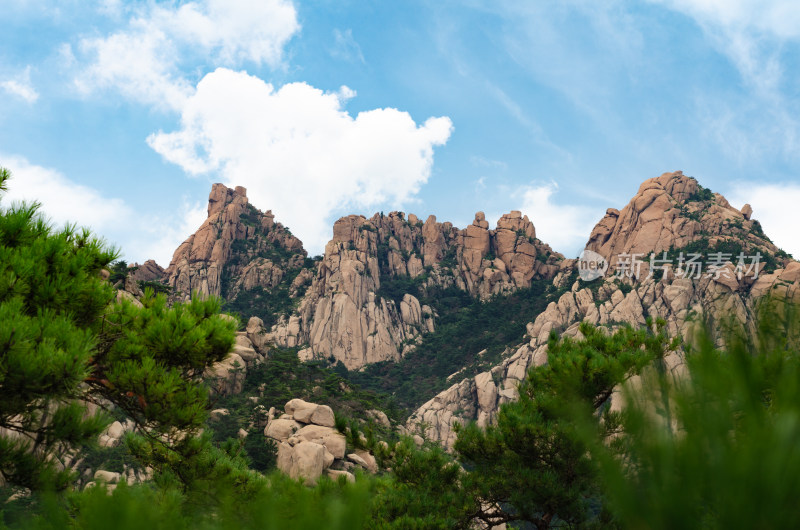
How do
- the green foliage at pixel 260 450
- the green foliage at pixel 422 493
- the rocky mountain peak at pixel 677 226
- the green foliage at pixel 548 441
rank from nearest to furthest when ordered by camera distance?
the green foliage at pixel 548 441 → the green foliage at pixel 422 493 → the green foliage at pixel 260 450 → the rocky mountain peak at pixel 677 226

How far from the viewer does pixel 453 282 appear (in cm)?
7706

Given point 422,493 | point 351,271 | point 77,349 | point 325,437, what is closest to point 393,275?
point 351,271

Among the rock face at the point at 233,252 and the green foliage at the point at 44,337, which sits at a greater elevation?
the rock face at the point at 233,252

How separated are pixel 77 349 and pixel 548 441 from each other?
6.98 m

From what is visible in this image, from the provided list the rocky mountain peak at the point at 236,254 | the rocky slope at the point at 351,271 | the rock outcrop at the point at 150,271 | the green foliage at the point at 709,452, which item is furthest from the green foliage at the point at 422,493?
the rock outcrop at the point at 150,271

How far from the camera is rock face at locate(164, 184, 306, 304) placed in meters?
70.0

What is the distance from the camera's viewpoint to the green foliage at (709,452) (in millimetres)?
927

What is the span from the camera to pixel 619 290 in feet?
175

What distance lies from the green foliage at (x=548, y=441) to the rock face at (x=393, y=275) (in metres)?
53.5

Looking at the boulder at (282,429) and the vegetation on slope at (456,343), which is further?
the vegetation on slope at (456,343)

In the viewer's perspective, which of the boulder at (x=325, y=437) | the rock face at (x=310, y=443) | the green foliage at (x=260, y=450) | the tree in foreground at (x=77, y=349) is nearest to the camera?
the tree in foreground at (x=77, y=349)

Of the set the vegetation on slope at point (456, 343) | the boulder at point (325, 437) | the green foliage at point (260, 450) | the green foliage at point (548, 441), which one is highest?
the vegetation on slope at point (456, 343)

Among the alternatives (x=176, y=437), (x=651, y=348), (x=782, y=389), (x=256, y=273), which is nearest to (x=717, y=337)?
(x=782, y=389)

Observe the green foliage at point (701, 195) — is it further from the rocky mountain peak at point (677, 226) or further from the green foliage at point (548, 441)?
the green foliage at point (548, 441)
